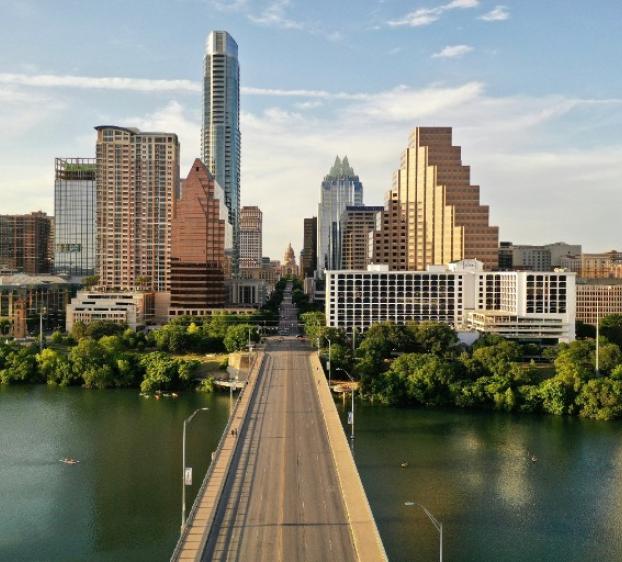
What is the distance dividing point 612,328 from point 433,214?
52295 mm

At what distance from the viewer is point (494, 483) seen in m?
61.6

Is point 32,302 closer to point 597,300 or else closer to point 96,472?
point 96,472

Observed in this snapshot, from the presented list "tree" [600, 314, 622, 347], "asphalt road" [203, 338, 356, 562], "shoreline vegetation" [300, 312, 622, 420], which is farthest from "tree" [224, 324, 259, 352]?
"tree" [600, 314, 622, 347]

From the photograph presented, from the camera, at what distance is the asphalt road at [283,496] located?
3884 centimetres

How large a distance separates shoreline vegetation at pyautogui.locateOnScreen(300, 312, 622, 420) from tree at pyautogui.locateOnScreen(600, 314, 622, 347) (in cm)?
2039

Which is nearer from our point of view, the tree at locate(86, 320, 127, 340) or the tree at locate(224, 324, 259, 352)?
the tree at locate(224, 324, 259, 352)

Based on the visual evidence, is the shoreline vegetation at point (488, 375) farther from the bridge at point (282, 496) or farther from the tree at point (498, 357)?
the bridge at point (282, 496)

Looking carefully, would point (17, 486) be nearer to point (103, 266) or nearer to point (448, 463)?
point (448, 463)

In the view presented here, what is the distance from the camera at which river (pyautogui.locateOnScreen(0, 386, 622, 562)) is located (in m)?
49.0

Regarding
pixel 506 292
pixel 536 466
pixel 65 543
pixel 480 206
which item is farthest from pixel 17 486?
pixel 480 206

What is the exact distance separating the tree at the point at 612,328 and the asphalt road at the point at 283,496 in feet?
290

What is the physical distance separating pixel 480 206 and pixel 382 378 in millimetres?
85519

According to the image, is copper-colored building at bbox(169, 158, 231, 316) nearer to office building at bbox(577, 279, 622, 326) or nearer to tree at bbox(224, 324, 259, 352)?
tree at bbox(224, 324, 259, 352)

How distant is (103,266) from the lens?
19762 cm
